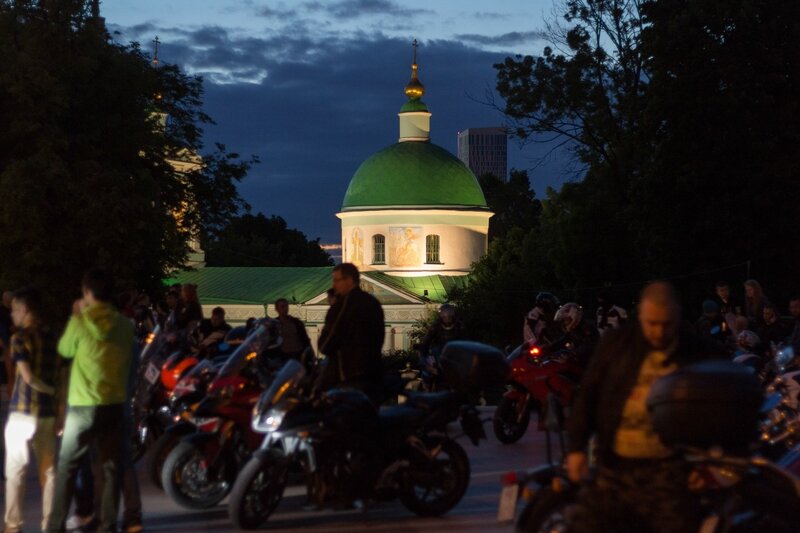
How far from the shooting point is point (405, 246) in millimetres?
94062

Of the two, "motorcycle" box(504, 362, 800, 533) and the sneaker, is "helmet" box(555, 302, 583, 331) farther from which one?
"motorcycle" box(504, 362, 800, 533)

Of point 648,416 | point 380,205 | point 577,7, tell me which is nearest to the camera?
point 648,416

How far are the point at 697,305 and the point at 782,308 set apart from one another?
7.61 ft

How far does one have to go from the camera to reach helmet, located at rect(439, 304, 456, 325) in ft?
63.3

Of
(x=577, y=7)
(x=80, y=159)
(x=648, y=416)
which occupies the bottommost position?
(x=648, y=416)

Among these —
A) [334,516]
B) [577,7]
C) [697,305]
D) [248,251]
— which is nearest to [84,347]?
[334,516]

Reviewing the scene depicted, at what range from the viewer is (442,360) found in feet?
41.7

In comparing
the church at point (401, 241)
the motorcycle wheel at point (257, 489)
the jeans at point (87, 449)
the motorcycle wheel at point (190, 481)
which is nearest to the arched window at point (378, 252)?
the church at point (401, 241)

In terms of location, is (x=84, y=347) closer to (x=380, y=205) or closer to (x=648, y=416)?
(x=648, y=416)

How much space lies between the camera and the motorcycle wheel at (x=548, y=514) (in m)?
7.81

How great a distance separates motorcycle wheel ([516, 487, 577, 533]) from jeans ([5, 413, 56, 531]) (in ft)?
12.1

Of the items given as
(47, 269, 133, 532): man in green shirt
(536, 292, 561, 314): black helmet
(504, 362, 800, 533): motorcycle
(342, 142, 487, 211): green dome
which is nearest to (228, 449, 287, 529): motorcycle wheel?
(47, 269, 133, 532): man in green shirt

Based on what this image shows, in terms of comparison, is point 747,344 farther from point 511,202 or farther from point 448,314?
point 511,202

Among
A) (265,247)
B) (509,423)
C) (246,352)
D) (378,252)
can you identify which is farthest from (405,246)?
(246,352)
